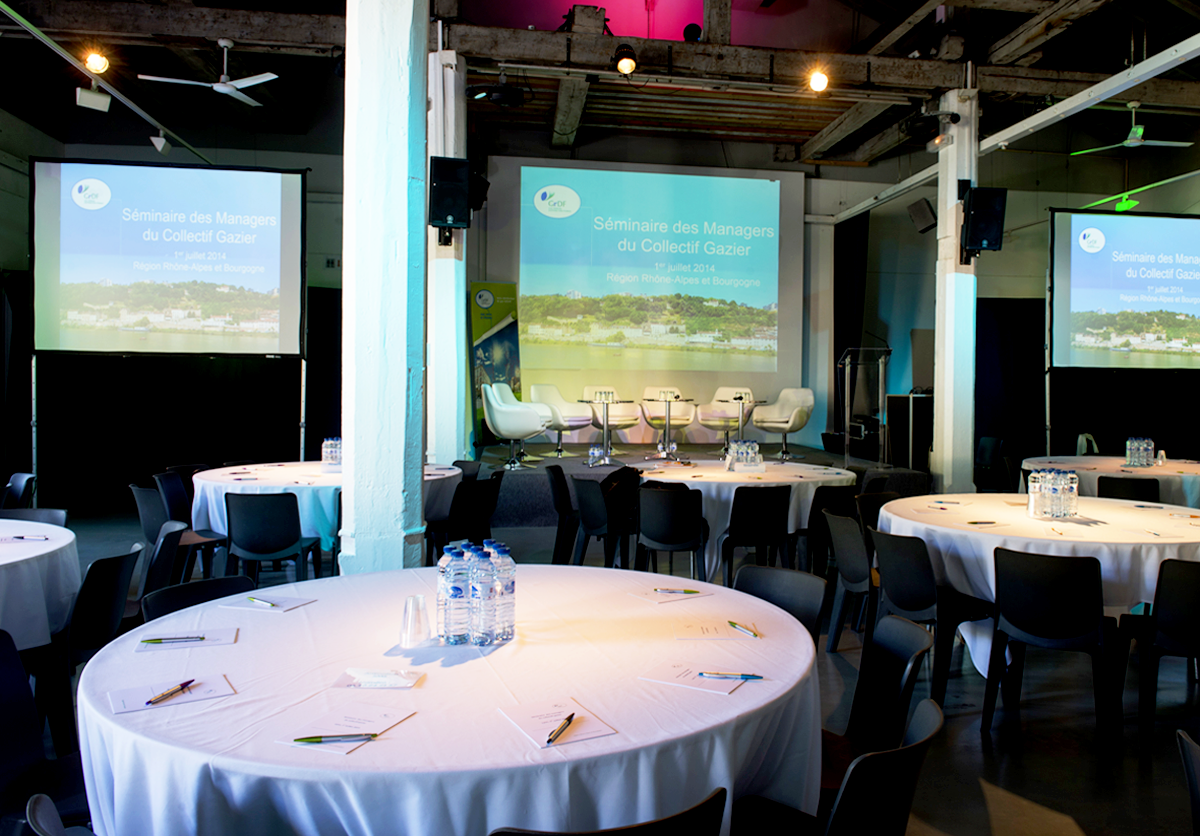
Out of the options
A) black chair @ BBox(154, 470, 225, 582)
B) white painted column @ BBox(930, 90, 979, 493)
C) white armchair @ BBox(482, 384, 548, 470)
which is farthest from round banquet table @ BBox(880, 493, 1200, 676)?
white armchair @ BBox(482, 384, 548, 470)

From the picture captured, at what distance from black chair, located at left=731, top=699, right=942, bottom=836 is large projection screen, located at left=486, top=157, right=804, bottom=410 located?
32.3 ft

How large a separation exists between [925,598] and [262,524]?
3435mm

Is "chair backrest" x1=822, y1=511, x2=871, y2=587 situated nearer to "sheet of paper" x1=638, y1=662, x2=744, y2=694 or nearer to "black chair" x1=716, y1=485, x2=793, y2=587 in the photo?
"black chair" x1=716, y1=485, x2=793, y2=587

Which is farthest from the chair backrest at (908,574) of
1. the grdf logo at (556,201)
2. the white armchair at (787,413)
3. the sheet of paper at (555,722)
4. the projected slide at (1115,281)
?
the grdf logo at (556,201)

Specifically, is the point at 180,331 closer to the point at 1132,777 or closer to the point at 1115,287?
the point at 1132,777

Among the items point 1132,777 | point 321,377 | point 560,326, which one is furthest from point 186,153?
point 1132,777

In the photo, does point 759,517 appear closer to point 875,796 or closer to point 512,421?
point 875,796

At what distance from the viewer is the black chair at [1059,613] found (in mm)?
2916

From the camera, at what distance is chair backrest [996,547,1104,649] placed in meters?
2.91

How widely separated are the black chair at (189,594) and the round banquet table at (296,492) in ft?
6.67

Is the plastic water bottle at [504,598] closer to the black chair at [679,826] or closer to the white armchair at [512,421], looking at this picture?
the black chair at [679,826]

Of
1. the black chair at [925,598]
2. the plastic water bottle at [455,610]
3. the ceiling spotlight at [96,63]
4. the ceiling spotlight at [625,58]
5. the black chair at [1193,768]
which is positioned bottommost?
the black chair at [925,598]

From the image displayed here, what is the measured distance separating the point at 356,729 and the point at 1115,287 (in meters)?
10.4

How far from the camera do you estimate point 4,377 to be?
26.7 feet
